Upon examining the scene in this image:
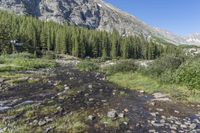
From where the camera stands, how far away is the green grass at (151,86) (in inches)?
1035

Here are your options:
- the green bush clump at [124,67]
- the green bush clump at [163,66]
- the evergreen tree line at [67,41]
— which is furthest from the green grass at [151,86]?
the evergreen tree line at [67,41]

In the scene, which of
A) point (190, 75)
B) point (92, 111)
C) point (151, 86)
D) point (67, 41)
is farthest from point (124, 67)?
point (67, 41)

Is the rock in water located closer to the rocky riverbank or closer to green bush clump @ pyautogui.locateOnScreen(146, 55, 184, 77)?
the rocky riverbank

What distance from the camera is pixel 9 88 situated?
32.0 meters

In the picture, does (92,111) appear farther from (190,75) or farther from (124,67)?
(124,67)

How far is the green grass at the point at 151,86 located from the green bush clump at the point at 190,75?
0.65m

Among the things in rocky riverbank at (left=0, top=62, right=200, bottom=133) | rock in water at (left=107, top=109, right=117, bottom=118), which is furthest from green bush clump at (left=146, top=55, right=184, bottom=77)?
rock in water at (left=107, top=109, right=117, bottom=118)

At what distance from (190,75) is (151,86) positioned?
158 inches

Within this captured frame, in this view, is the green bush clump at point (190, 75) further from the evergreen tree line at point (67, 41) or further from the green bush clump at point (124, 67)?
the evergreen tree line at point (67, 41)

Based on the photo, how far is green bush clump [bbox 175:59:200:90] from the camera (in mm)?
28138

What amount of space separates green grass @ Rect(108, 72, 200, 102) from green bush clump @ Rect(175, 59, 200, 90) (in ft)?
2.14

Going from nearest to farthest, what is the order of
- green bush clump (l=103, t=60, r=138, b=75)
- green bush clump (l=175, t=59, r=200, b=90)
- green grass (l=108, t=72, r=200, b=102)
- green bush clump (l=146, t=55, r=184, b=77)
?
1. green grass (l=108, t=72, r=200, b=102)
2. green bush clump (l=175, t=59, r=200, b=90)
3. green bush clump (l=146, t=55, r=184, b=77)
4. green bush clump (l=103, t=60, r=138, b=75)

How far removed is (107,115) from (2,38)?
3049 inches

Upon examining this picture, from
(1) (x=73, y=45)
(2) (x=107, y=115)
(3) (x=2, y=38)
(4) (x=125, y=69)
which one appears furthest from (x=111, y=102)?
(1) (x=73, y=45)
